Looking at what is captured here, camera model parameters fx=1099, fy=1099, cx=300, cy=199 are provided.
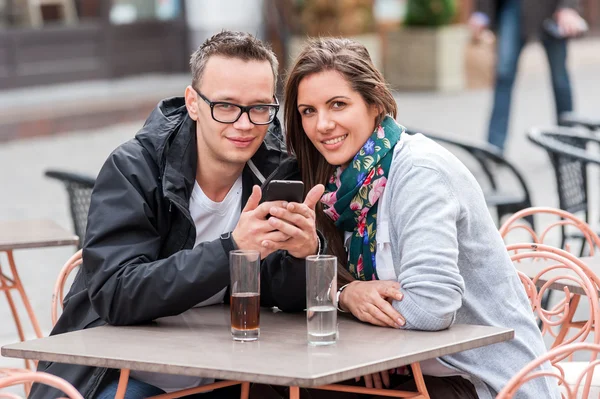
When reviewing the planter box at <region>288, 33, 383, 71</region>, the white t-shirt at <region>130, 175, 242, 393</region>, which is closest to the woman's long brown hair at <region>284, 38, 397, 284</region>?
the white t-shirt at <region>130, 175, 242, 393</region>

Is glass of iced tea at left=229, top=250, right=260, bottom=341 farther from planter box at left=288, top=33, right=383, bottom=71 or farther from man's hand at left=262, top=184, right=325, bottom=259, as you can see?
planter box at left=288, top=33, right=383, bottom=71

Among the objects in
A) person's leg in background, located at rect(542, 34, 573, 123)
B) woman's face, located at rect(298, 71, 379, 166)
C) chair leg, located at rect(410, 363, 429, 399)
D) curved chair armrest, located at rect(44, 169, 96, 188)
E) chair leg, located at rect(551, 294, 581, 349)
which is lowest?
person's leg in background, located at rect(542, 34, 573, 123)

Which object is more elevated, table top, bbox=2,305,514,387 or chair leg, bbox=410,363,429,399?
table top, bbox=2,305,514,387

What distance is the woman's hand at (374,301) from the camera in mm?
2664

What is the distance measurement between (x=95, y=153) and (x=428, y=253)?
848 cm

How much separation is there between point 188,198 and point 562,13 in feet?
22.0

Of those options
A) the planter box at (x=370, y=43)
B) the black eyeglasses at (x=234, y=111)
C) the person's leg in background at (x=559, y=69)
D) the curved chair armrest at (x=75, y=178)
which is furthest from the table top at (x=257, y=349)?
the planter box at (x=370, y=43)

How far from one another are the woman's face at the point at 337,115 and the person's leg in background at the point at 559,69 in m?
6.78

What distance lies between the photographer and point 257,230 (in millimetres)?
2686

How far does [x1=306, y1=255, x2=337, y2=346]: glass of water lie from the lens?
2.47m

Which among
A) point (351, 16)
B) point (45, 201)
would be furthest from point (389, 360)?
point (351, 16)

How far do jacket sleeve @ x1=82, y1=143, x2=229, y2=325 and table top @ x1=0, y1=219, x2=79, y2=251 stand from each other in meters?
1.07

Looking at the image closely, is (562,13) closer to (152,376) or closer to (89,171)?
(89,171)

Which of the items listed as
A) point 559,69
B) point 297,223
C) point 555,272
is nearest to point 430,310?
point 297,223
